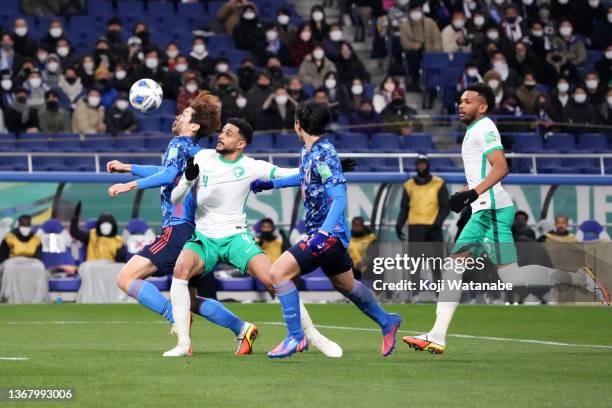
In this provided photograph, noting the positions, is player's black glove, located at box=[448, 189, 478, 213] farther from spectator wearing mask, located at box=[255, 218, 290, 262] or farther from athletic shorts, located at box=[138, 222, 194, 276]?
spectator wearing mask, located at box=[255, 218, 290, 262]

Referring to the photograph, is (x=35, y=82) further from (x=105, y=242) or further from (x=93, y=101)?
(x=105, y=242)

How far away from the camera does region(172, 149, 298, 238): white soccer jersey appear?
11.2 meters

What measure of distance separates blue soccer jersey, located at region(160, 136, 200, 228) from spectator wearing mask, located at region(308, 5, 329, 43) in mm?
18012

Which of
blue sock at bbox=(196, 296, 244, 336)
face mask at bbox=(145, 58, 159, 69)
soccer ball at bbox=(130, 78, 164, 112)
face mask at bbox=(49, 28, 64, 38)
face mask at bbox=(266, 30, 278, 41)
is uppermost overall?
face mask at bbox=(49, 28, 64, 38)

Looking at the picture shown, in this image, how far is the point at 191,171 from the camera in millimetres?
11156

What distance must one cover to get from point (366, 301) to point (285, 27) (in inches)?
752

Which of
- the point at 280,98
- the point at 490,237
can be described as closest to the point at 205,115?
the point at 490,237

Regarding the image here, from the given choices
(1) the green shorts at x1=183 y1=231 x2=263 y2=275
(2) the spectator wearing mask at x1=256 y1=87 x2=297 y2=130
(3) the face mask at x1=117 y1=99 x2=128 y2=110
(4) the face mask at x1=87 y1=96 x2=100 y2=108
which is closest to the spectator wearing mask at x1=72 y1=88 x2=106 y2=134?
(4) the face mask at x1=87 y1=96 x2=100 y2=108

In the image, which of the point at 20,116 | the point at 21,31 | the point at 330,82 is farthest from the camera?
the point at 330,82

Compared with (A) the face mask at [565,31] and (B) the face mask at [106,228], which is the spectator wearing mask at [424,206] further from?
(A) the face mask at [565,31]

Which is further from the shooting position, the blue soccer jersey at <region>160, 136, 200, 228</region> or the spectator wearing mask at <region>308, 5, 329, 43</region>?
the spectator wearing mask at <region>308, 5, 329, 43</region>

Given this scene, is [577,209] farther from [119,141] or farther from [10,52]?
[10,52]

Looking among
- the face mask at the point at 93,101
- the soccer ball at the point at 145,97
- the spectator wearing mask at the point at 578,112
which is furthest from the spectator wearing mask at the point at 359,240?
the soccer ball at the point at 145,97

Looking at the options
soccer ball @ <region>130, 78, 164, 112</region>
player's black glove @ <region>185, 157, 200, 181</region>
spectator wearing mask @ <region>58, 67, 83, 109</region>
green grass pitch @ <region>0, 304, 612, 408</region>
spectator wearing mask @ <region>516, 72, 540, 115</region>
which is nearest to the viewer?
green grass pitch @ <region>0, 304, 612, 408</region>
